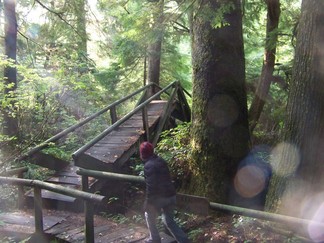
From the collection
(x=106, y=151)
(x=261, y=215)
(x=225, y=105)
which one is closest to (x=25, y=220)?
(x=106, y=151)

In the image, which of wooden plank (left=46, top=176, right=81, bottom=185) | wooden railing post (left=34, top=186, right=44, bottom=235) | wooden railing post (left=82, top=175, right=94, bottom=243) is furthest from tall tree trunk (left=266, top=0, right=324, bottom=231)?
wooden plank (left=46, top=176, right=81, bottom=185)

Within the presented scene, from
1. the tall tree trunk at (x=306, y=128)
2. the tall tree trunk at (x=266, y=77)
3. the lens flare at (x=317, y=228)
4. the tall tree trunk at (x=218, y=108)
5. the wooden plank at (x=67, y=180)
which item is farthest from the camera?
the tall tree trunk at (x=266, y=77)

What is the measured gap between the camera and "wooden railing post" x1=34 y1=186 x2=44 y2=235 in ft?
18.3

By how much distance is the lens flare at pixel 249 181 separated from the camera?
7078 millimetres

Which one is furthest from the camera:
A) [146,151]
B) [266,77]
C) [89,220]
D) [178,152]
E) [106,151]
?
[266,77]

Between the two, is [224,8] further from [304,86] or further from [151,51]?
[151,51]

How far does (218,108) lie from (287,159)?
211 centimetres

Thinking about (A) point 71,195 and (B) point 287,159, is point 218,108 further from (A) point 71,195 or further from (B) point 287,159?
(A) point 71,195

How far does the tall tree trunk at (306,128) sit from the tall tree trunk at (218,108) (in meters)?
1.73

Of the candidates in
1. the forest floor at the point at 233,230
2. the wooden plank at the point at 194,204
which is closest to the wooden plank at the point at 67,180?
the forest floor at the point at 233,230

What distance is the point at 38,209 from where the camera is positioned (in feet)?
18.5

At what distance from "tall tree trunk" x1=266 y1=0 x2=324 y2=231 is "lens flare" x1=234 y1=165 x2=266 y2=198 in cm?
174

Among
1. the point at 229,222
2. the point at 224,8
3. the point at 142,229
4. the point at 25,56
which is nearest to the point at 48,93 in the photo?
the point at 142,229

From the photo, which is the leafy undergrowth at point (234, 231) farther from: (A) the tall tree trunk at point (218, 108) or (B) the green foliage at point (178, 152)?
(B) the green foliage at point (178, 152)
